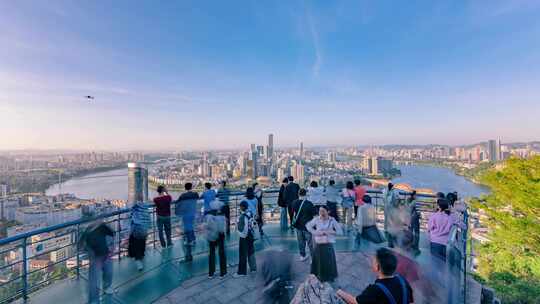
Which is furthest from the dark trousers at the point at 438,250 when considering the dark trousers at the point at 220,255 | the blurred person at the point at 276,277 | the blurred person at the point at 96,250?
the blurred person at the point at 96,250

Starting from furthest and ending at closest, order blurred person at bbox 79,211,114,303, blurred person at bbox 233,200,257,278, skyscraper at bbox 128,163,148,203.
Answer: skyscraper at bbox 128,163,148,203, blurred person at bbox 233,200,257,278, blurred person at bbox 79,211,114,303

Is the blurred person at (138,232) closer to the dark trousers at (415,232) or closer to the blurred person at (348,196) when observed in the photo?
the blurred person at (348,196)

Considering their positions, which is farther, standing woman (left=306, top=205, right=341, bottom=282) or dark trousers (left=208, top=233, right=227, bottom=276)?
dark trousers (left=208, top=233, right=227, bottom=276)

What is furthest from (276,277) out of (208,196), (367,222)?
(367,222)

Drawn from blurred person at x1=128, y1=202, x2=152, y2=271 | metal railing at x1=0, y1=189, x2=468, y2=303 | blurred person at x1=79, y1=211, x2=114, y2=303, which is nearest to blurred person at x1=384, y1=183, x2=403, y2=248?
metal railing at x1=0, y1=189, x2=468, y2=303

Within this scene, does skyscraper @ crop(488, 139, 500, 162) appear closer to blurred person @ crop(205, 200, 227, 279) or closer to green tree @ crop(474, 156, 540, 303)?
green tree @ crop(474, 156, 540, 303)

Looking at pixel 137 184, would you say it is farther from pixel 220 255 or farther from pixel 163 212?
pixel 220 255
